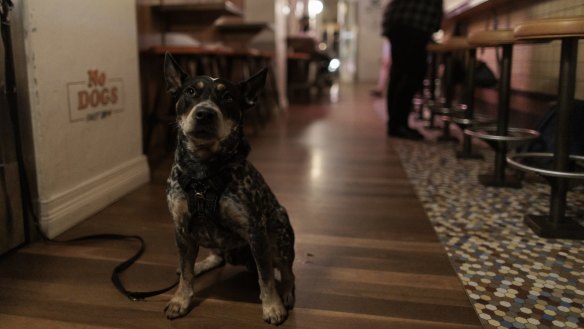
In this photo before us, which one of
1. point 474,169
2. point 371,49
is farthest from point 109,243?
point 371,49

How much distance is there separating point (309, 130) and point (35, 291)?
3615mm

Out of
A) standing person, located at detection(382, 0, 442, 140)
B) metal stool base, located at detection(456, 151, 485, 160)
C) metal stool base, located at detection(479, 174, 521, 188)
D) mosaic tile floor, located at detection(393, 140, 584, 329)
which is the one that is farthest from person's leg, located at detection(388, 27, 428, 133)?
metal stool base, located at detection(479, 174, 521, 188)

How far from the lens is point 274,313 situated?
137 cm

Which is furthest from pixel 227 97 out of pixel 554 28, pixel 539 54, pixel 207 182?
pixel 539 54

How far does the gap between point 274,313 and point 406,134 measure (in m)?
3.22

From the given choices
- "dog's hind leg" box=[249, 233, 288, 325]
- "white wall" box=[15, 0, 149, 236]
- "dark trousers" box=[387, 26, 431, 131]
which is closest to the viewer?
"dog's hind leg" box=[249, 233, 288, 325]

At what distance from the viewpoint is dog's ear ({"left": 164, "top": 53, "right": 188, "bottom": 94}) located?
4.47ft

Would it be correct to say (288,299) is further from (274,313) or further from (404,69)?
(404,69)

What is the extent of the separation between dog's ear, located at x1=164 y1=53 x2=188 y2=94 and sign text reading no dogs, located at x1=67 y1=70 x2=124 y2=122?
977 mm

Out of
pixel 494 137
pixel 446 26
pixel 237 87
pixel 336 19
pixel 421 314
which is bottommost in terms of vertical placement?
pixel 421 314

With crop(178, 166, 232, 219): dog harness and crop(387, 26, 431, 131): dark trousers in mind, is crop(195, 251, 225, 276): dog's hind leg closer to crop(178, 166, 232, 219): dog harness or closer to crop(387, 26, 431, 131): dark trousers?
crop(178, 166, 232, 219): dog harness

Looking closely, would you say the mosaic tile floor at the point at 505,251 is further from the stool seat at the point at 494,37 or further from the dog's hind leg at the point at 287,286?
the stool seat at the point at 494,37

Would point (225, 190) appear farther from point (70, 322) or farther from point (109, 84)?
point (109, 84)

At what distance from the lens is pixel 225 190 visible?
1.31 meters
